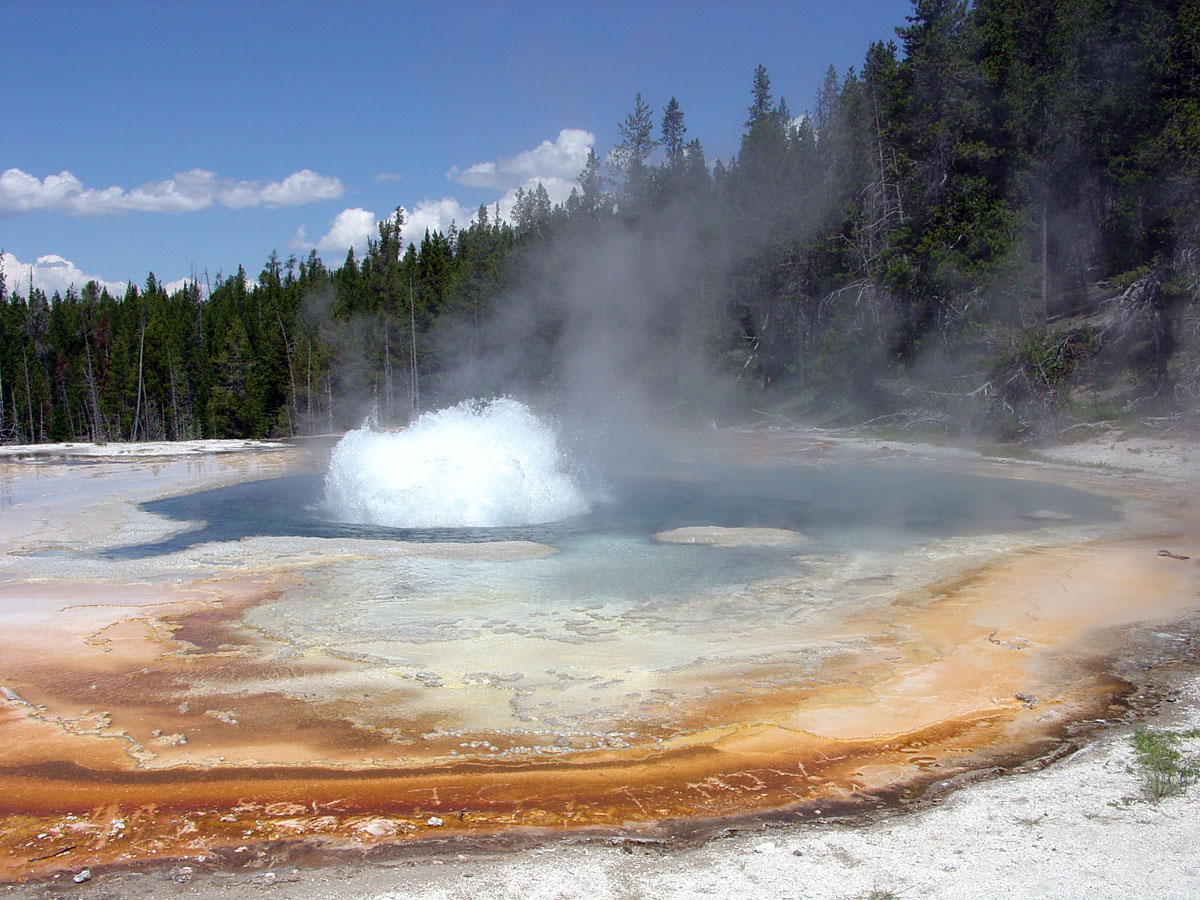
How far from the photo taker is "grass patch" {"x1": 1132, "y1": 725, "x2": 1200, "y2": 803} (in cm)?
317

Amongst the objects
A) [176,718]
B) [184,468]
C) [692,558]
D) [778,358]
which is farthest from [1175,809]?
[778,358]

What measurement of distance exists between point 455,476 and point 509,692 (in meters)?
5.82

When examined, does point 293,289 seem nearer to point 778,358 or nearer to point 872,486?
point 778,358

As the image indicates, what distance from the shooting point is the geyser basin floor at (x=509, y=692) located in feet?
10.7

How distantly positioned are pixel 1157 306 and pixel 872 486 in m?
6.48

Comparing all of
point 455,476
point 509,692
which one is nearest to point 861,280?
point 455,476

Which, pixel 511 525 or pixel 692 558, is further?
pixel 511 525

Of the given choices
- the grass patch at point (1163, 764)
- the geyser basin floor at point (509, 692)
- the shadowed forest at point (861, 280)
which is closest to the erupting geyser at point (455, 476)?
the geyser basin floor at point (509, 692)

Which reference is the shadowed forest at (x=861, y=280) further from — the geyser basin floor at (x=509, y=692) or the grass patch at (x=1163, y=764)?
the grass patch at (x=1163, y=764)

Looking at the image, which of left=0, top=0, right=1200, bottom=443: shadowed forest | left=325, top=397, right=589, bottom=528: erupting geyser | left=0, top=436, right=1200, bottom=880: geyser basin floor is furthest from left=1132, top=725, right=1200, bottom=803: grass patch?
left=0, top=0, right=1200, bottom=443: shadowed forest

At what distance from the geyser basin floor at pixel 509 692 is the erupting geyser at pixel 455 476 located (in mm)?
2016

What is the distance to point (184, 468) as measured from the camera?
15.8 m

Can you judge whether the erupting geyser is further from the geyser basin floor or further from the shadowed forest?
the shadowed forest

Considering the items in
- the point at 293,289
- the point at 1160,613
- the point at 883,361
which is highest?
the point at 293,289
